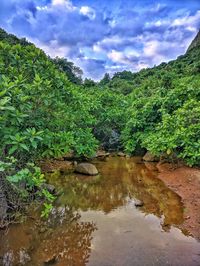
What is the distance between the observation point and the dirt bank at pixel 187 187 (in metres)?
8.62

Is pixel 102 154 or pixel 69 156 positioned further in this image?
pixel 102 154

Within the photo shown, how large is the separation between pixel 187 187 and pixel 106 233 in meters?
4.86

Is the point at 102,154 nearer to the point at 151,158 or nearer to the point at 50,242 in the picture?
the point at 151,158

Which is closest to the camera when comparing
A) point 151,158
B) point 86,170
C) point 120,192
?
point 120,192

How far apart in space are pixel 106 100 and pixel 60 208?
16307 millimetres

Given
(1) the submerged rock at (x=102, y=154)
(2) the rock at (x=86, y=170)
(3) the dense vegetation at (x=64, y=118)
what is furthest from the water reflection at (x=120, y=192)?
(1) the submerged rock at (x=102, y=154)

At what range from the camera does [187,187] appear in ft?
38.5

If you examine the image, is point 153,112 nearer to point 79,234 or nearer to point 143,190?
point 143,190

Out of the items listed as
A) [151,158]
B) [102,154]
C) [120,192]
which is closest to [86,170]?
[120,192]

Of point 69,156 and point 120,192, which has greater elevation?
point 69,156

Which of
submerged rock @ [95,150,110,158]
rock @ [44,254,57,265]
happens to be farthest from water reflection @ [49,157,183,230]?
submerged rock @ [95,150,110,158]

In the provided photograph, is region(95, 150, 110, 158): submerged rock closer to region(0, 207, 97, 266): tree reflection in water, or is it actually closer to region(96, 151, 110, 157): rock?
region(96, 151, 110, 157): rock

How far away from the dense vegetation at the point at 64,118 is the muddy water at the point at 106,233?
52.8 inches

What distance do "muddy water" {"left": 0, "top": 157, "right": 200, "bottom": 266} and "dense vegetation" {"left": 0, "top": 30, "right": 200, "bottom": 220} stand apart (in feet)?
4.40
